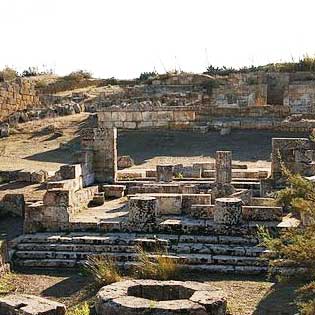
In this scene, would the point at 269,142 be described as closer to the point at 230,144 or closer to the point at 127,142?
the point at 230,144

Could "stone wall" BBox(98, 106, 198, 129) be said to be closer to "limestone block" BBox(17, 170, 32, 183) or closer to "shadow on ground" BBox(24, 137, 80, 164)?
"shadow on ground" BBox(24, 137, 80, 164)

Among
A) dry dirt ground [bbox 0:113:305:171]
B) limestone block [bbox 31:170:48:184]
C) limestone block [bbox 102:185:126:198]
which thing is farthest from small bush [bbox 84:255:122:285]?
dry dirt ground [bbox 0:113:305:171]

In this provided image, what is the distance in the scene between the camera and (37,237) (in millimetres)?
13312

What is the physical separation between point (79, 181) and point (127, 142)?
9107mm

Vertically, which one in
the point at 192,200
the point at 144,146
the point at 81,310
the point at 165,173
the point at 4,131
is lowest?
the point at 81,310

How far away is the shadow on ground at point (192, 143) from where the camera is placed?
23023mm

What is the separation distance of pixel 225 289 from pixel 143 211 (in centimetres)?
297

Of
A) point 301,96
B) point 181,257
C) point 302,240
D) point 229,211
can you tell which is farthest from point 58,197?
point 301,96

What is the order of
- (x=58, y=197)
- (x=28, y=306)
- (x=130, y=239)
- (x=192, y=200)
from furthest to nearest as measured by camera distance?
(x=192, y=200) < (x=58, y=197) < (x=130, y=239) < (x=28, y=306)

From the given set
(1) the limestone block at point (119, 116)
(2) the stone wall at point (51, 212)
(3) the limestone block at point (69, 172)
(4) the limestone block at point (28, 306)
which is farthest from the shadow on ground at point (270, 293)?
(1) the limestone block at point (119, 116)

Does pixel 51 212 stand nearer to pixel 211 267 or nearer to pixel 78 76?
pixel 211 267

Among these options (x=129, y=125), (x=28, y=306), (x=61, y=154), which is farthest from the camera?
(x=129, y=125)

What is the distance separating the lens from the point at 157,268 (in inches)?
436

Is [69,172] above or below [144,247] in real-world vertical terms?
above
